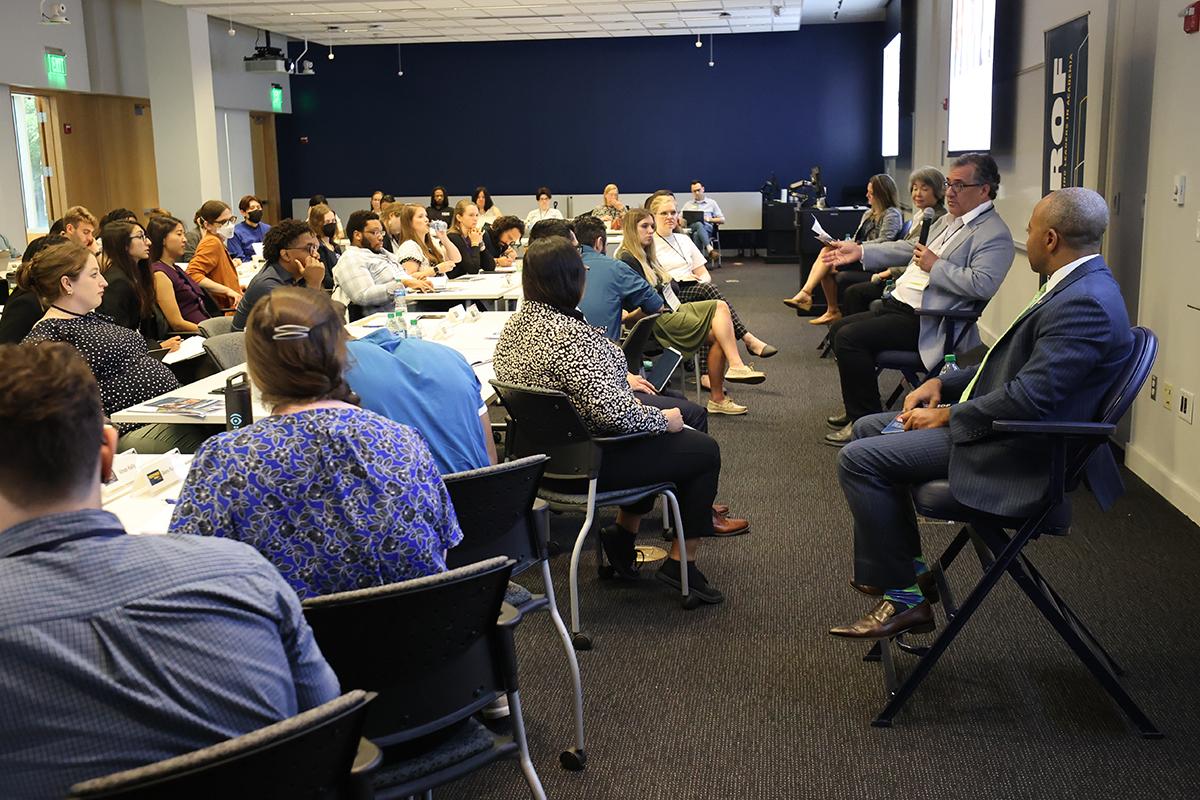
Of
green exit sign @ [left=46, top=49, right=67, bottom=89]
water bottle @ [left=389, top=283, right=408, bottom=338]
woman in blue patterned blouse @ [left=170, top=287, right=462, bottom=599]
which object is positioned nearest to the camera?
woman in blue patterned blouse @ [left=170, top=287, right=462, bottom=599]

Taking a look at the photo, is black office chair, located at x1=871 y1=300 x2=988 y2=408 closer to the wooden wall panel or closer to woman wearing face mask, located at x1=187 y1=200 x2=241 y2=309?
woman wearing face mask, located at x1=187 y1=200 x2=241 y2=309

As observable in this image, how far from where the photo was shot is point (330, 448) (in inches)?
78.3

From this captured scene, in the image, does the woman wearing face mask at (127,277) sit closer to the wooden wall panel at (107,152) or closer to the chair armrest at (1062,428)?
the chair armrest at (1062,428)

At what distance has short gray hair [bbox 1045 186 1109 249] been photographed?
3078 mm

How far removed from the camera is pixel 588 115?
741 inches

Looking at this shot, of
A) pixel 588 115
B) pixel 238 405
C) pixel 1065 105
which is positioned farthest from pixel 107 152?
pixel 238 405

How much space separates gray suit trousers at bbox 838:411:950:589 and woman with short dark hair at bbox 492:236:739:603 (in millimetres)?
686

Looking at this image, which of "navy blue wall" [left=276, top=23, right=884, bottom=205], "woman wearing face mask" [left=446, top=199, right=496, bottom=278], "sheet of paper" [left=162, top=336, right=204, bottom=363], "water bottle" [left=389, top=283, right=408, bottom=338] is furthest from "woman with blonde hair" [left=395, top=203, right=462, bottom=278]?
"navy blue wall" [left=276, top=23, right=884, bottom=205]

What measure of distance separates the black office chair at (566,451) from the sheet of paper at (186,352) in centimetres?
181

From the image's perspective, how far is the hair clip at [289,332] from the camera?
2.08 meters

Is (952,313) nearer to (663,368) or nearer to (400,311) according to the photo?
(663,368)

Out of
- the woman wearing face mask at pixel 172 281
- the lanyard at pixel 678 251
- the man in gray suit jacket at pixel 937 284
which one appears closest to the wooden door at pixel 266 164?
the woman wearing face mask at pixel 172 281

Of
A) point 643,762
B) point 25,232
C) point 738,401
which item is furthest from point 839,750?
point 25,232

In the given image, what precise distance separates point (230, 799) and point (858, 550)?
86.6 inches
